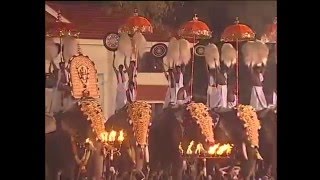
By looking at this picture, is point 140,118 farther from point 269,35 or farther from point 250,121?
point 269,35

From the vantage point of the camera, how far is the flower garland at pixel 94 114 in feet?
5.34

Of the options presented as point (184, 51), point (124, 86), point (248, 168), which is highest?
point (184, 51)

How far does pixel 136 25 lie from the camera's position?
164cm

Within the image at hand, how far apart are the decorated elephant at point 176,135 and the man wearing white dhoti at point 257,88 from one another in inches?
5.4

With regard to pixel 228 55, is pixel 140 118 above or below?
below

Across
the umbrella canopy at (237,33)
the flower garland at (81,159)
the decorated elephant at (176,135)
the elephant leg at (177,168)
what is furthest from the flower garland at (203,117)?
the flower garland at (81,159)

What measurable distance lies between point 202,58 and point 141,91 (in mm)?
205

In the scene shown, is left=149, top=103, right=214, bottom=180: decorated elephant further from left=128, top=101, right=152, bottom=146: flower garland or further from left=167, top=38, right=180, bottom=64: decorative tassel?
left=167, top=38, right=180, bottom=64: decorative tassel

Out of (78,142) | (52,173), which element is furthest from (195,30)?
(52,173)

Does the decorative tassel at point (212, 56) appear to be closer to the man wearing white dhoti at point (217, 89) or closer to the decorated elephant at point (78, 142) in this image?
the man wearing white dhoti at point (217, 89)

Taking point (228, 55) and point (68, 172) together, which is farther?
point (228, 55)

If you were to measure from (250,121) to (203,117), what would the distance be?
0.14m
